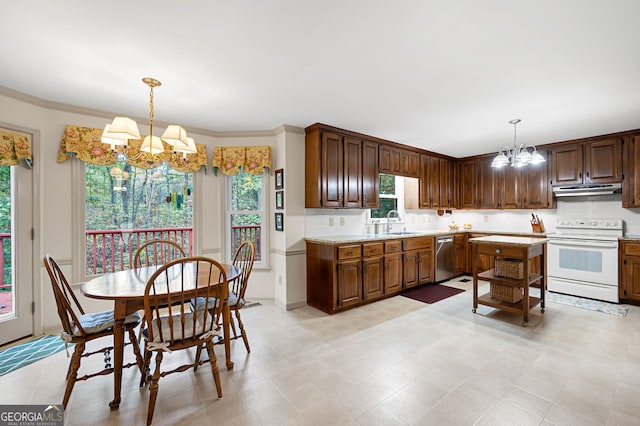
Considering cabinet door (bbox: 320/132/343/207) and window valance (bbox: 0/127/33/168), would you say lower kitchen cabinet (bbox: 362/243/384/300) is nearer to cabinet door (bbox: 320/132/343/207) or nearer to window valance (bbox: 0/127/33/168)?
cabinet door (bbox: 320/132/343/207)

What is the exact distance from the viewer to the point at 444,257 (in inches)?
198

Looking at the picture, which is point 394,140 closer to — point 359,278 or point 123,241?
point 359,278

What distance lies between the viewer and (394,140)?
453 centimetres

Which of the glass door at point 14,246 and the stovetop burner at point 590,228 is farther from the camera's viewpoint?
the stovetop burner at point 590,228

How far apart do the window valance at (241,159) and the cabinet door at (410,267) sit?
8.10 feet

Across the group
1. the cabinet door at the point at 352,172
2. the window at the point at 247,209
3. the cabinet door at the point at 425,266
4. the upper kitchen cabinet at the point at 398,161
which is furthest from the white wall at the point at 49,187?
the cabinet door at the point at 425,266

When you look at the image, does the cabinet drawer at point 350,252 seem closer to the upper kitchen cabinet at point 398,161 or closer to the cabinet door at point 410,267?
Result: the cabinet door at point 410,267

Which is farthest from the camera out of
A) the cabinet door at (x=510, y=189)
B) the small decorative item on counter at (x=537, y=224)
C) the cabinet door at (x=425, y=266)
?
the cabinet door at (x=510, y=189)

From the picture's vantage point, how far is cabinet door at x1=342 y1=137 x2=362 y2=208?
3.98 m

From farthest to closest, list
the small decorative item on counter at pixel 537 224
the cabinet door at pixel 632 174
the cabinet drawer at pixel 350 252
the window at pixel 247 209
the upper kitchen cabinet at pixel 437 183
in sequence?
the upper kitchen cabinet at pixel 437 183, the small decorative item on counter at pixel 537 224, the window at pixel 247 209, the cabinet door at pixel 632 174, the cabinet drawer at pixel 350 252

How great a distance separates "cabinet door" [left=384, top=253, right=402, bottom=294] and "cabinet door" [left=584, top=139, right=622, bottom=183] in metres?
3.22

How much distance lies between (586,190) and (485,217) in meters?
1.73

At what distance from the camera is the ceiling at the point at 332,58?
5.45 ft

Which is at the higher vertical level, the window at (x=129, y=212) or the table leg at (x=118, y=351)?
the window at (x=129, y=212)
